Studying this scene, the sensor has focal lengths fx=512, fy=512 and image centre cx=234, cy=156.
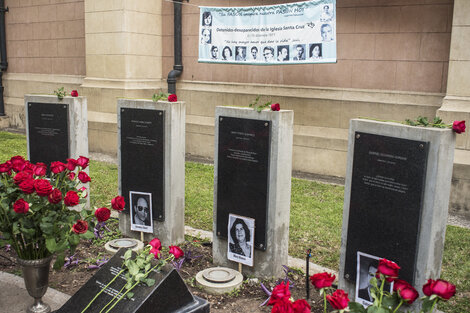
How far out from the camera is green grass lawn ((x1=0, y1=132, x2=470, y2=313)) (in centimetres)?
534

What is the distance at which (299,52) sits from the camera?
28.3 feet

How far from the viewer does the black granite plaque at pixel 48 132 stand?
6633 mm

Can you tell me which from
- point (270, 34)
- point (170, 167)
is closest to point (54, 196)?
point (170, 167)

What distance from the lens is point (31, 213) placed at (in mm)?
3670

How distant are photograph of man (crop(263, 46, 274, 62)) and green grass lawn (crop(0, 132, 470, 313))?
2.16 meters

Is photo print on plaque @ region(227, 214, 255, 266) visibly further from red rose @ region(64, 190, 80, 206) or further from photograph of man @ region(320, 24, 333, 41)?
photograph of man @ region(320, 24, 333, 41)

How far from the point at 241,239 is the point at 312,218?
220 cm

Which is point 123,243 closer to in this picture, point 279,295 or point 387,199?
point 387,199

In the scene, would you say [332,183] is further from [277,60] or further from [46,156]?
[46,156]

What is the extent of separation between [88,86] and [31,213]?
8.19 metres

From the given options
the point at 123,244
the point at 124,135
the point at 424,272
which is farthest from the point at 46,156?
the point at 424,272

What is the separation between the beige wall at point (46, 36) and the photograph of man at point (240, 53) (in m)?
4.82

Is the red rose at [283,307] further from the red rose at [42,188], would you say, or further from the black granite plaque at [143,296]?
the red rose at [42,188]

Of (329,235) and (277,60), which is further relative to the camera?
(277,60)
